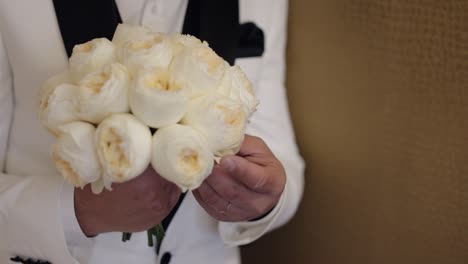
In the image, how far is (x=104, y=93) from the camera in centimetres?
54

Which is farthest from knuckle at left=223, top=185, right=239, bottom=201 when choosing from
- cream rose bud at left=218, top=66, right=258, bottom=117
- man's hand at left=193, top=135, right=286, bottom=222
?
cream rose bud at left=218, top=66, right=258, bottom=117

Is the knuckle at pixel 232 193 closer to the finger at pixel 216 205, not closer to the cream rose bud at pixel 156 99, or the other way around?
the finger at pixel 216 205

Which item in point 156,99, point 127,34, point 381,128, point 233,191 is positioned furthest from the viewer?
point 381,128

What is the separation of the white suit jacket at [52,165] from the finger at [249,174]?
0.11 meters

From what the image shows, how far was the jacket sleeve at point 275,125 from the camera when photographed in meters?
0.92

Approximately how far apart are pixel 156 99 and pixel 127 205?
0.20 m

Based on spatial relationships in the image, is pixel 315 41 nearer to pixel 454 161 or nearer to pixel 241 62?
pixel 241 62

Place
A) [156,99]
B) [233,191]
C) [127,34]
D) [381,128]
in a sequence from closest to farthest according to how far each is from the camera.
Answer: [156,99] → [127,34] → [233,191] → [381,128]

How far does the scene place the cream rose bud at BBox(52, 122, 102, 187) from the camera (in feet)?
1.82

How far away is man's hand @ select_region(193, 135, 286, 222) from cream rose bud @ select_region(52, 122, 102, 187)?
15cm

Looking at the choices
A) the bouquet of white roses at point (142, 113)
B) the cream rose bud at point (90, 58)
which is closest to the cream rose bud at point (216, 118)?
the bouquet of white roses at point (142, 113)

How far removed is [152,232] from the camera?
84cm

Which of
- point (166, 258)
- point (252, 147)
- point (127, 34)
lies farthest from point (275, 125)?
A: point (127, 34)

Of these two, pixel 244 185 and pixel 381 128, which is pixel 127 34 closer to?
pixel 244 185
